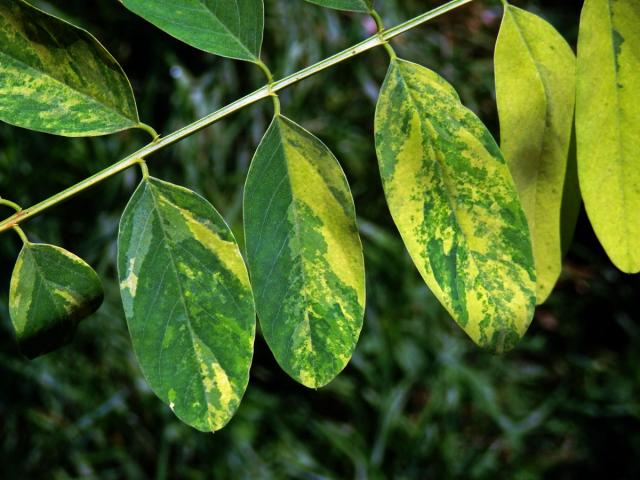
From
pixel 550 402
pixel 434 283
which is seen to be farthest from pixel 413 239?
pixel 550 402

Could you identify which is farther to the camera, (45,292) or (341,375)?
(341,375)

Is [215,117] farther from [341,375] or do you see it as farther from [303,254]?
[341,375]

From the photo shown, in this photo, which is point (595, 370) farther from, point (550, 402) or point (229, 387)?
point (229, 387)

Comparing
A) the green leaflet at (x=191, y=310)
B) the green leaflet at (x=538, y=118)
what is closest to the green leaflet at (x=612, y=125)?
the green leaflet at (x=538, y=118)

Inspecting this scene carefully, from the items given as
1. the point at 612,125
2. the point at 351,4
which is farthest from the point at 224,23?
the point at 612,125

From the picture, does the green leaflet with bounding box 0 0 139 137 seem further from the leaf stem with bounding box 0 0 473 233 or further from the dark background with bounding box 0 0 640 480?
the dark background with bounding box 0 0 640 480

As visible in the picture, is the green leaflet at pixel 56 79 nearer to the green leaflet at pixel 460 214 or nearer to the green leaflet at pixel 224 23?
the green leaflet at pixel 224 23

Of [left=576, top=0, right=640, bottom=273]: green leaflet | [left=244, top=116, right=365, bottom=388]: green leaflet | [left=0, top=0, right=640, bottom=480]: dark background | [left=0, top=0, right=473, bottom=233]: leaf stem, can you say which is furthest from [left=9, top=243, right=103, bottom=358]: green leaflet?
[left=0, top=0, right=640, bottom=480]: dark background
